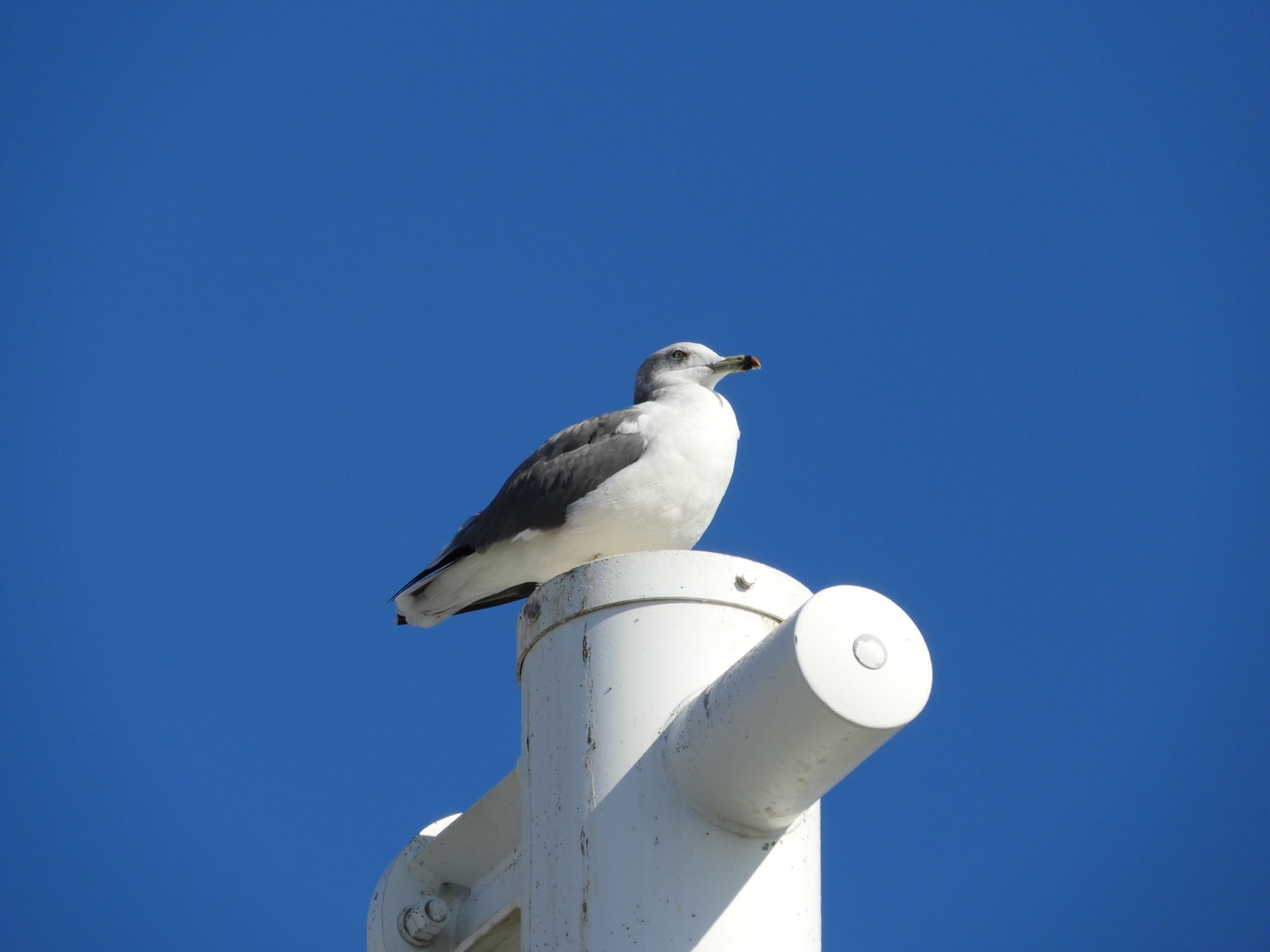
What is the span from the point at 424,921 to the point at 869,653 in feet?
6.58

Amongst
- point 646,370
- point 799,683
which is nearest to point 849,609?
point 799,683

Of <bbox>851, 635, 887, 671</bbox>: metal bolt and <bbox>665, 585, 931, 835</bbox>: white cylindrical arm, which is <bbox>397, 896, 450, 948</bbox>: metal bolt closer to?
<bbox>665, 585, 931, 835</bbox>: white cylindrical arm

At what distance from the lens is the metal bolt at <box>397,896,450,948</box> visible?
13.0 feet

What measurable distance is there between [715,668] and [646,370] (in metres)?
4.22

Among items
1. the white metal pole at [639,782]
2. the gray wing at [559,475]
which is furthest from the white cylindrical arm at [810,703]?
the gray wing at [559,475]

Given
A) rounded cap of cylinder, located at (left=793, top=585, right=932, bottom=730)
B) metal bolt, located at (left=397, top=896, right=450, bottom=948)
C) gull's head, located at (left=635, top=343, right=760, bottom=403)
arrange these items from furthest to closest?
gull's head, located at (left=635, top=343, right=760, bottom=403) → metal bolt, located at (left=397, top=896, right=450, bottom=948) → rounded cap of cylinder, located at (left=793, top=585, right=932, bottom=730)

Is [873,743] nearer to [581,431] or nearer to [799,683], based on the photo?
[799,683]

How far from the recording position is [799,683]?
7.78ft

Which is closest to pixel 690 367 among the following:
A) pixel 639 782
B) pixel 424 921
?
pixel 424 921

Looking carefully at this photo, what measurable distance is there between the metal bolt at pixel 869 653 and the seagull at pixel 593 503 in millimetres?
3055

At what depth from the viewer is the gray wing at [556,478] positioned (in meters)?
5.82

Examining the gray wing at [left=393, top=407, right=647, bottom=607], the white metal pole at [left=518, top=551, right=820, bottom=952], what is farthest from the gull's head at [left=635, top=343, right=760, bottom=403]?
the white metal pole at [left=518, top=551, right=820, bottom=952]

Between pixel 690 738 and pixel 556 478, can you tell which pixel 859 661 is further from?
pixel 556 478

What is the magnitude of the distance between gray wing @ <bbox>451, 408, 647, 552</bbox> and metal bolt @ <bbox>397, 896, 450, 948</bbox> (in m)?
2.08
